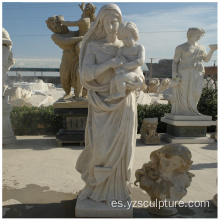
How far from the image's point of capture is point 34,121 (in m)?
7.52

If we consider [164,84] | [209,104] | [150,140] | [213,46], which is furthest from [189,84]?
[164,84]

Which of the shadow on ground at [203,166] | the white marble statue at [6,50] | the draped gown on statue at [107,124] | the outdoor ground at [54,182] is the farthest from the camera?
the white marble statue at [6,50]

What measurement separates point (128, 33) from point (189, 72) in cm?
455

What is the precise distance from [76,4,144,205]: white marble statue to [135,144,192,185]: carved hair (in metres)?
0.34

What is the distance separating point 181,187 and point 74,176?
2.00m

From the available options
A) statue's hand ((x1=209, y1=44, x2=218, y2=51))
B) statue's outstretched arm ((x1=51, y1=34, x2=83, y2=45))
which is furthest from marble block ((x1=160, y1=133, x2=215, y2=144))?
statue's outstretched arm ((x1=51, y1=34, x2=83, y2=45))

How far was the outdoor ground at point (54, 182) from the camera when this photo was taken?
287 centimetres

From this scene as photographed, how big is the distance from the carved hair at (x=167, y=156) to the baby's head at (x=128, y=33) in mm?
1253

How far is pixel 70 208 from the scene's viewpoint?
9.62 feet

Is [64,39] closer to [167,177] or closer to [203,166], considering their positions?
[203,166]

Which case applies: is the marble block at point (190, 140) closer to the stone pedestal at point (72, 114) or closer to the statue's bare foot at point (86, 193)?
the stone pedestal at point (72, 114)

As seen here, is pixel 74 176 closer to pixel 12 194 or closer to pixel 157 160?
pixel 12 194

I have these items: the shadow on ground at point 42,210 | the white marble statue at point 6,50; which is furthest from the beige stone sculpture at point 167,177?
the white marble statue at point 6,50

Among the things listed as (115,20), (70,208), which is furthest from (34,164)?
(115,20)
